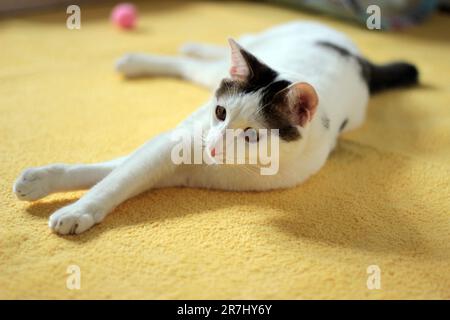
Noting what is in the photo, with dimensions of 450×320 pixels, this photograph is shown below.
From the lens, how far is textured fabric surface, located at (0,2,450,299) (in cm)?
118

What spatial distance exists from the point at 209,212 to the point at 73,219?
381mm

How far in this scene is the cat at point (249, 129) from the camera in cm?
132

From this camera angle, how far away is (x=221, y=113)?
1.37 metres

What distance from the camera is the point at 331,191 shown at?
1581 millimetres

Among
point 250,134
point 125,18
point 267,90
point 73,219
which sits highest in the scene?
point 125,18

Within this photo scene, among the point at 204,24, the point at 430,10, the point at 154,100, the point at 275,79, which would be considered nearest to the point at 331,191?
the point at 275,79

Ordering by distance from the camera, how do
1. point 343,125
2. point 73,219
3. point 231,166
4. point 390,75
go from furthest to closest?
1. point 390,75
2. point 343,125
3. point 231,166
4. point 73,219

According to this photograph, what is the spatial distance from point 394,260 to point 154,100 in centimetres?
124

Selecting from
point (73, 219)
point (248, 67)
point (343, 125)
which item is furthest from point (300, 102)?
point (73, 219)

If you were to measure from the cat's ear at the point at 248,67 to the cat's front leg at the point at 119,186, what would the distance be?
11.7 inches

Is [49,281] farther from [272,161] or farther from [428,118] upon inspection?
[428,118]

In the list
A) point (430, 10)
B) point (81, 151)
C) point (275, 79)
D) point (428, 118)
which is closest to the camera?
point (275, 79)

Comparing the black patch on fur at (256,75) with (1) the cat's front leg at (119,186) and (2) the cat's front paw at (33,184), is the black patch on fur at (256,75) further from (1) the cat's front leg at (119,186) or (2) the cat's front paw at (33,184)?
(2) the cat's front paw at (33,184)

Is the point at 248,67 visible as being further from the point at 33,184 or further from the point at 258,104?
the point at 33,184
